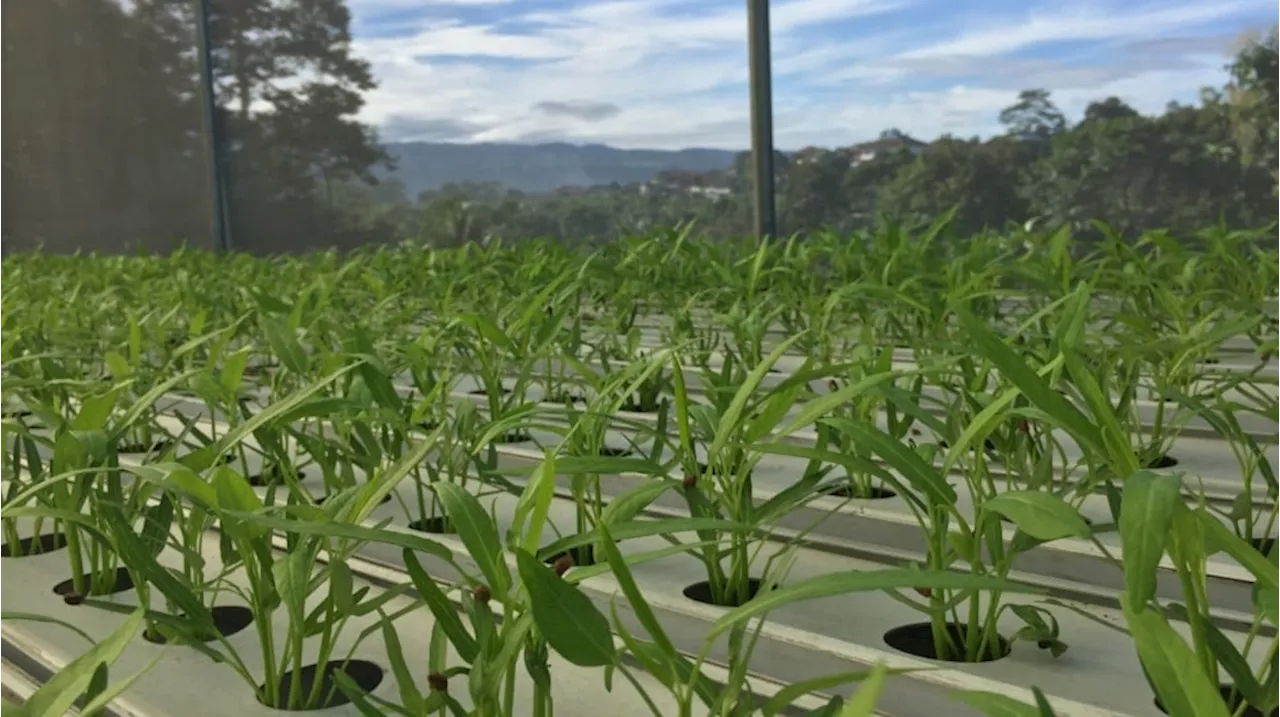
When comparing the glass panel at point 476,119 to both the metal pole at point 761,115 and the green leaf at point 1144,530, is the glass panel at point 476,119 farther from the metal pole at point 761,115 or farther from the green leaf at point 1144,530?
the green leaf at point 1144,530

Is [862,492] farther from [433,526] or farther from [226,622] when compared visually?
[226,622]

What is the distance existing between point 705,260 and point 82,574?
4.40 ft

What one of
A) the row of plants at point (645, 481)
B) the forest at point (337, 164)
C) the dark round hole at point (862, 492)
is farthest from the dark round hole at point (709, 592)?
the forest at point (337, 164)

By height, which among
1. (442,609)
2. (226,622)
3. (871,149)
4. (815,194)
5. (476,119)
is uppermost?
(476,119)

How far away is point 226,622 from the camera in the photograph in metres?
0.74

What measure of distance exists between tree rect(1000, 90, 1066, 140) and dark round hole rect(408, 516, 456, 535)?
1.91 m

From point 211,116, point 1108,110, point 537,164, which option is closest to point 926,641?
point 1108,110

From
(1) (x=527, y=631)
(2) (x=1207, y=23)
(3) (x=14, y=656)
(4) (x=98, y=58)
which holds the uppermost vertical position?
(4) (x=98, y=58)

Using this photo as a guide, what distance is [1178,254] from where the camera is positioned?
1589mm

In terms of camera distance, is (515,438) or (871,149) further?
(871,149)

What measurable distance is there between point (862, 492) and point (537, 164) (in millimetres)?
2736

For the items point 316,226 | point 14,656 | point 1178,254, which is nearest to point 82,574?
point 14,656

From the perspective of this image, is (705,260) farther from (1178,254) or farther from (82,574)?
(82,574)

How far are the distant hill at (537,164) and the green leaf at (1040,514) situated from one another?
8.00 feet
